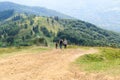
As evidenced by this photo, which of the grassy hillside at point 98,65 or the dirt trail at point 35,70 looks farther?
the grassy hillside at point 98,65

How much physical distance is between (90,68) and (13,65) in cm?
954

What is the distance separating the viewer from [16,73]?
1253 inches

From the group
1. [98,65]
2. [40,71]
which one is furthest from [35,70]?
[98,65]

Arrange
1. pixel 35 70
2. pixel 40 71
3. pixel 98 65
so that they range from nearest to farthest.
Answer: pixel 40 71, pixel 35 70, pixel 98 65

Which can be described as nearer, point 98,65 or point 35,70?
point 35,70

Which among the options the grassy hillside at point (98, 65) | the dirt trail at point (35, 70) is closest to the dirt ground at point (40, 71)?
the dirt trail at point (35, 70)

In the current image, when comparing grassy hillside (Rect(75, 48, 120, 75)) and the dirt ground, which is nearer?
the dirt ground

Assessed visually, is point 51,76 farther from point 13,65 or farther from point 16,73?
point 13,65

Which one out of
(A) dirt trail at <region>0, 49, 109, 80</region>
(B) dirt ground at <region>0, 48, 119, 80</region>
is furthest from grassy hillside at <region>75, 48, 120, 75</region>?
(A) dirt trail at <region>0, 49, 109, 80</region>

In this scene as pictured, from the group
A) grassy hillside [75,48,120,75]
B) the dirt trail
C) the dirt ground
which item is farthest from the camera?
grassy hillside [75,48,120,75]

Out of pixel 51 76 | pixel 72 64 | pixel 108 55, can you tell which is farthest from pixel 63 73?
pixel 108 55

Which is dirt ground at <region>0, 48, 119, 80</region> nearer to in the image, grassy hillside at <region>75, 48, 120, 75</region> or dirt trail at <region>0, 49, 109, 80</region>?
dirt trail at <region>0, 49, 109, 80</region>

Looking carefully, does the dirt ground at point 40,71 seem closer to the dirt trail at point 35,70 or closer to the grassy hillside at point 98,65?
the dirt trail at point 35,70

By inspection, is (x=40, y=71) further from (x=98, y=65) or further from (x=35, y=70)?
(x=98, y=65)
